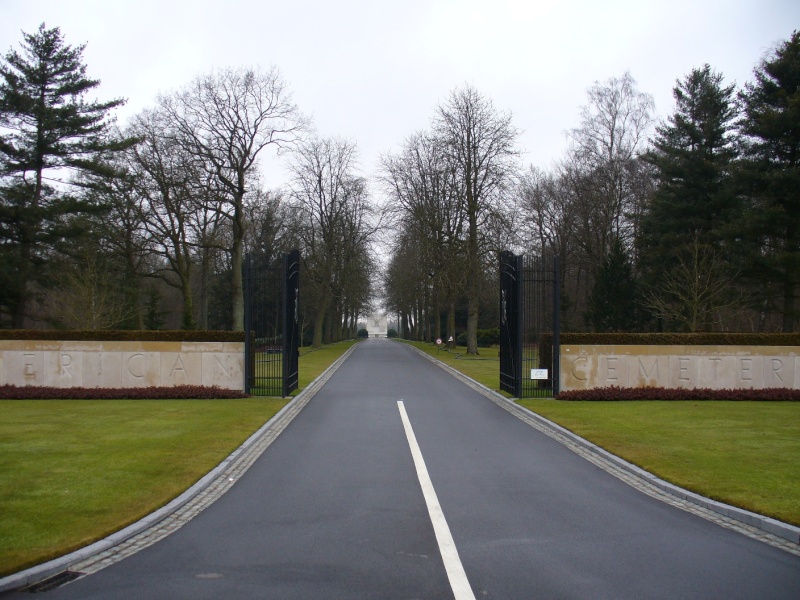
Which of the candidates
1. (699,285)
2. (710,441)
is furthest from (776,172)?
(710,441)

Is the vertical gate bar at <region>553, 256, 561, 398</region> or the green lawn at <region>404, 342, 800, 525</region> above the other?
the vertical gate bar at <region>553, 256, 561, 398</region>

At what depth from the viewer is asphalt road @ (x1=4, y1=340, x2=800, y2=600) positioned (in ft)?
16.6

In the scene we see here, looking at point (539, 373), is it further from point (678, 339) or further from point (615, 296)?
point (615, 296)

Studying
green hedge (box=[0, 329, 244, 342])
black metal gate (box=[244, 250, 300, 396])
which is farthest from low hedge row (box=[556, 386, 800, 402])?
green hedge (box=[0, 329, 244, 342])

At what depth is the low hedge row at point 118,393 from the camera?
17.6m

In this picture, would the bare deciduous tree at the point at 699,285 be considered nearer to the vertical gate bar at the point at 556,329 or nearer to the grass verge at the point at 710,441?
the vertical gate bar at the point at 556,329

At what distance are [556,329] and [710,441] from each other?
267 inches

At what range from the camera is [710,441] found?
11.5 meters

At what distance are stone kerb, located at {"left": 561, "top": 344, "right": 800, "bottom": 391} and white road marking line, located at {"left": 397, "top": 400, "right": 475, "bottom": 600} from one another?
32.3 feet

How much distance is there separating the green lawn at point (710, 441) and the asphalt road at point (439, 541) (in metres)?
0.92

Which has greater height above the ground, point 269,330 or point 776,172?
point 776,172

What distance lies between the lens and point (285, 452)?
1068cm

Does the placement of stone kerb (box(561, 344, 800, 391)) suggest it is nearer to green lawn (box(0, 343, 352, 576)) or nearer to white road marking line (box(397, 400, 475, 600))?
green lawn (box(0, 343, 352, 576))

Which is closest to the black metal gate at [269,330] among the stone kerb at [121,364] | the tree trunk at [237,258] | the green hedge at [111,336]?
the stone kerb at [121,364]
